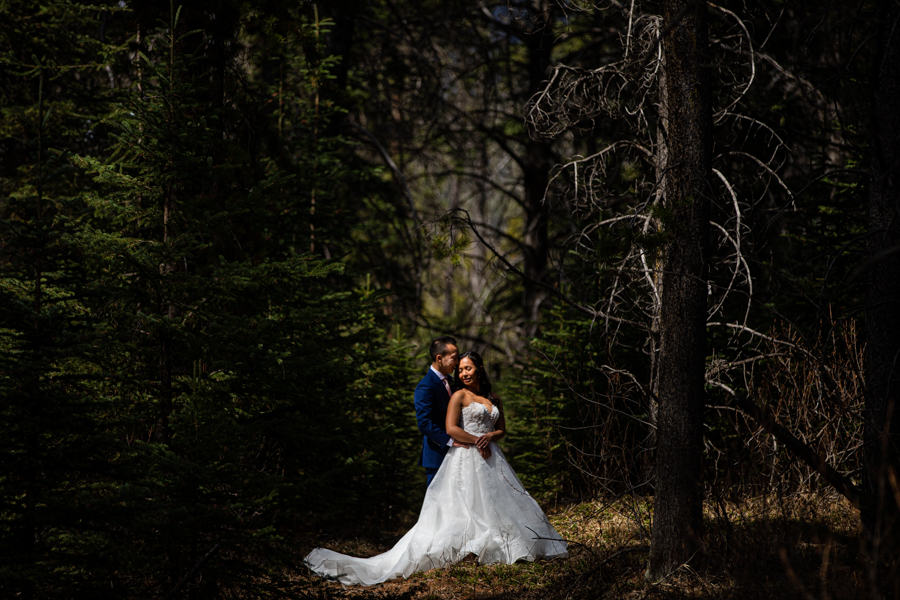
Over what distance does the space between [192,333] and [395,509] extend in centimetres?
514

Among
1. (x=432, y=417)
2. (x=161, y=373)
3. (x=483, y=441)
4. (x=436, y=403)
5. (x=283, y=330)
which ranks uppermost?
(x=283, y=330)

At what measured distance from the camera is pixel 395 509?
928cm

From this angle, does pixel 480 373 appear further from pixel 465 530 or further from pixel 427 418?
pixel 465 530

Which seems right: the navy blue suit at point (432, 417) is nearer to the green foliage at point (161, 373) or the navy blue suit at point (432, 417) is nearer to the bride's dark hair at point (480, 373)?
the bride's dark hair at point (480, 373)

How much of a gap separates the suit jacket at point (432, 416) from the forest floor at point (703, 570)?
129cm

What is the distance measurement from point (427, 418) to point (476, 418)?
1.85 feet

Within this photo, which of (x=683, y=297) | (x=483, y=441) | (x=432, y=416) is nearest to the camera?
(x=683, y=297)

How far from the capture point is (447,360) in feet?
23.4

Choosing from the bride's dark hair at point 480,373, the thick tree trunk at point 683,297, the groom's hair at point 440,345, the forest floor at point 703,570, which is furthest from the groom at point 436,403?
the thick tree trunk at point 683,297

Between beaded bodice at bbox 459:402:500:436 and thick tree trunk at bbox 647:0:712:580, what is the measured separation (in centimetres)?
212

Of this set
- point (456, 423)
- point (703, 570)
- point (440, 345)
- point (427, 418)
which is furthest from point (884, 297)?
point (427, 418)

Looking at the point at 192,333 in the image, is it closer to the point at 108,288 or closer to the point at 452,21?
the point at 108,288

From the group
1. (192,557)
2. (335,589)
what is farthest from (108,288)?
(335,589)

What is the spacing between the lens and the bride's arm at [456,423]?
6.63m
